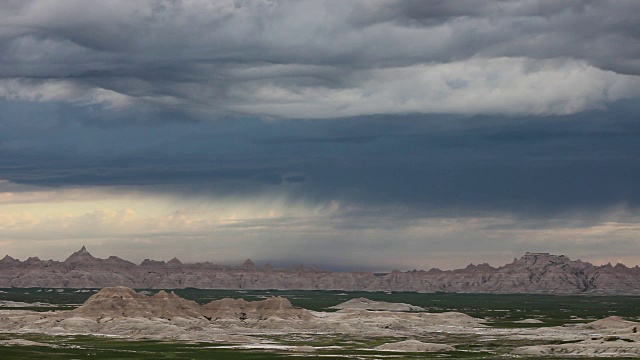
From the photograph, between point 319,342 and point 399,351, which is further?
point 319,342

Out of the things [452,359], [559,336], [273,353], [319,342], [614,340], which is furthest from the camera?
[559,336]

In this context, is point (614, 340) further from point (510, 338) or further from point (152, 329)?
point (152, 329)

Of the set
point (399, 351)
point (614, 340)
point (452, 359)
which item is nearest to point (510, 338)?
point (614, 340)

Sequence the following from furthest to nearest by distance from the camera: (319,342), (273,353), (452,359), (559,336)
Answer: (559,336) → (319,342) → (273,353) → (452,359)

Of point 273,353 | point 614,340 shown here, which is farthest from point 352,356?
point 614,340

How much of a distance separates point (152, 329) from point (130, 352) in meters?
49.0

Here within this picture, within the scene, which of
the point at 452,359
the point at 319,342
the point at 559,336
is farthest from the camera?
the point at 559,336

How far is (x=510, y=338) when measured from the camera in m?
184

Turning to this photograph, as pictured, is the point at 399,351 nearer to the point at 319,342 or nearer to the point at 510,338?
the point at 319,342

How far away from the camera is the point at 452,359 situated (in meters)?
137

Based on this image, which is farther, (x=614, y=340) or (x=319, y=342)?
(x=319, y=342)

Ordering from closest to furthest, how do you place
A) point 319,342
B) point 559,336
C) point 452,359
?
1. point 452,359
2. point 319,342
3. point 559,336

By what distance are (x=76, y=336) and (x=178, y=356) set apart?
56.1 meters

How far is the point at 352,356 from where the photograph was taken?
141m
